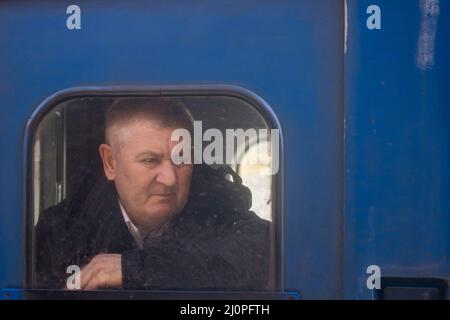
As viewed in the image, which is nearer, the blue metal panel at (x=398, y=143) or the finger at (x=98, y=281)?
the blue metal panel at (x=398, y=143)

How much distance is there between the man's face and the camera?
2.13 m

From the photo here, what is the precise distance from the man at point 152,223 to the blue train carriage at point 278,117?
3 cm

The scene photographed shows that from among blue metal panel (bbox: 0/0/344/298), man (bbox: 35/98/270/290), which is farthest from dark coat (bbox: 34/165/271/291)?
blue metal panel (bbox: 0/0/344/298)

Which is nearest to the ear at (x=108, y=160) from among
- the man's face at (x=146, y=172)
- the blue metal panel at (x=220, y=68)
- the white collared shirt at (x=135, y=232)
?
the man's face at (x=146, y=172)

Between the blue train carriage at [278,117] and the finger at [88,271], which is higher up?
the blue train carriage at [278,117]

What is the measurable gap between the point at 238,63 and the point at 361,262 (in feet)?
2.58

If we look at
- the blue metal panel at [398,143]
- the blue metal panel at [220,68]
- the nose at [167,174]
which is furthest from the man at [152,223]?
the blue metal panel at [398,143]

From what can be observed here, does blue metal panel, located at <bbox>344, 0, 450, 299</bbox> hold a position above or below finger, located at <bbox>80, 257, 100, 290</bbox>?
above

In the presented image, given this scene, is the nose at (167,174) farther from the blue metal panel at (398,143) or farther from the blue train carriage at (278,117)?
the blue metal panel at (398,143)

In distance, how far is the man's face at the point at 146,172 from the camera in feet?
6.98

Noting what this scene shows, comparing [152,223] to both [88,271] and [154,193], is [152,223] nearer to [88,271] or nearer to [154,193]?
[154,193]

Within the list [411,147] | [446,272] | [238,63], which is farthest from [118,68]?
[446,272]

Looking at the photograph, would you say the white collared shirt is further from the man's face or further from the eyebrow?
the eyebrow

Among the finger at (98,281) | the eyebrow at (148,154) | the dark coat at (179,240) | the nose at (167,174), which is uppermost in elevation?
the eyebrow at (148,154)
